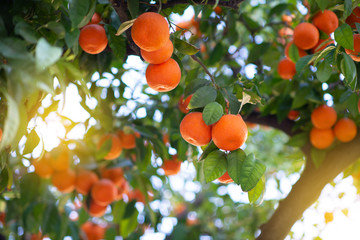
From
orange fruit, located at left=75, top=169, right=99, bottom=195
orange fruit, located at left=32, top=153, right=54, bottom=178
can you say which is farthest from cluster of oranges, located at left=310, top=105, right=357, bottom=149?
orange fruit, located at left=32, top=153, right=54, bottom=178

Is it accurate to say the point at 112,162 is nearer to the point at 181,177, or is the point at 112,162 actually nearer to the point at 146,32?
the point at 146,32

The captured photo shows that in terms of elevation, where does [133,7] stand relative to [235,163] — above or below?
above

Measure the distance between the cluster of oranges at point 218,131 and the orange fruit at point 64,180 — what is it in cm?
129

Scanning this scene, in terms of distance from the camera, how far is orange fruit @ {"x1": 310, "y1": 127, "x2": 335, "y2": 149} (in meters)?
1.99

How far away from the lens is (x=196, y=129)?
1.11 m

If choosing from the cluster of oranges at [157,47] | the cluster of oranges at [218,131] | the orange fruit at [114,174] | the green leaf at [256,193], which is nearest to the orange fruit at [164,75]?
the cluster of oranges at [157,47]

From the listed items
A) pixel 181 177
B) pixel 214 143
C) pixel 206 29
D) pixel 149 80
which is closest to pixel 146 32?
pixel 149 80

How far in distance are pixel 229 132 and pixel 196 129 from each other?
103 millimetres

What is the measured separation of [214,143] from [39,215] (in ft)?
4.72

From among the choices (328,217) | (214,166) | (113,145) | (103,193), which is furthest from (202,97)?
(328,217)

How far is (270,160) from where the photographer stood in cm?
401

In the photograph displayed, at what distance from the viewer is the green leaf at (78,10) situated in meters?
0.98

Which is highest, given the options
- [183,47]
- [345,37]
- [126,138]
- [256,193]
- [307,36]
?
[345,37]

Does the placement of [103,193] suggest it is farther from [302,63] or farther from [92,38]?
[302,63]
